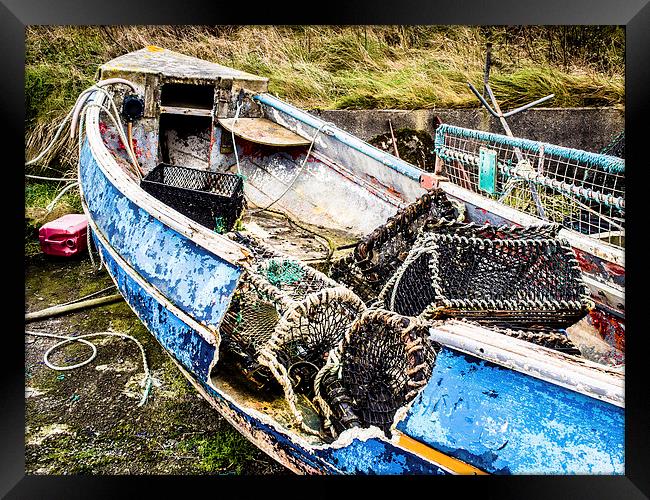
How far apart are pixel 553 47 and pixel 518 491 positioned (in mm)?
2928

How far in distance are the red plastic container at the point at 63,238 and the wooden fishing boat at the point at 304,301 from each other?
330 millimetres

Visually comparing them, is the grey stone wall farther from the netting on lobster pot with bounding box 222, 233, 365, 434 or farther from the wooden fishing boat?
the netting on lobster pot with bounding box 222, 233, 365, 434

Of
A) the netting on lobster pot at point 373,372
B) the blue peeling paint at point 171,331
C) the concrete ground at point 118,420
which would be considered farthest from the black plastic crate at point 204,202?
the netting on lobster pot at point 373,372

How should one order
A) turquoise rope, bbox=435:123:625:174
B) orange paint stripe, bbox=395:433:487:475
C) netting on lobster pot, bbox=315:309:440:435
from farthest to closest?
turquoise rope, bbox=435:123:625:174 < netting on lobster pot, bbox=315:309:440:435 < orange paint stripe, bbox=395:433:487:475

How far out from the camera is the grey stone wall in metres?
4.63

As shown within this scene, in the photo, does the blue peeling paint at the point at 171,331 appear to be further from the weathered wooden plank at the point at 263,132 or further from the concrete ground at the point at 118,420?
the weathered wooden plank at the point at 263,132

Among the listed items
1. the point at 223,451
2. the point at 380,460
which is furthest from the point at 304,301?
the point at 223,451

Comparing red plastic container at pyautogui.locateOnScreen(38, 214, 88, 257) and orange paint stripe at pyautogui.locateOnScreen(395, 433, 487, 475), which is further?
red plastic container at pyautogui.locateOnScreen(38, 214, 88, 257)

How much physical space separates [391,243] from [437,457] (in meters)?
1.53

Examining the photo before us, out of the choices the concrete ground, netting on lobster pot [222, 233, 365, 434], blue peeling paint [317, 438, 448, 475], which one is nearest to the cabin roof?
the concrete ground

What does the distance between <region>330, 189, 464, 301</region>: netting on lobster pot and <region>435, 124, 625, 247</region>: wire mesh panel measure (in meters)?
0.57

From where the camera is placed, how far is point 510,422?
243 cm
